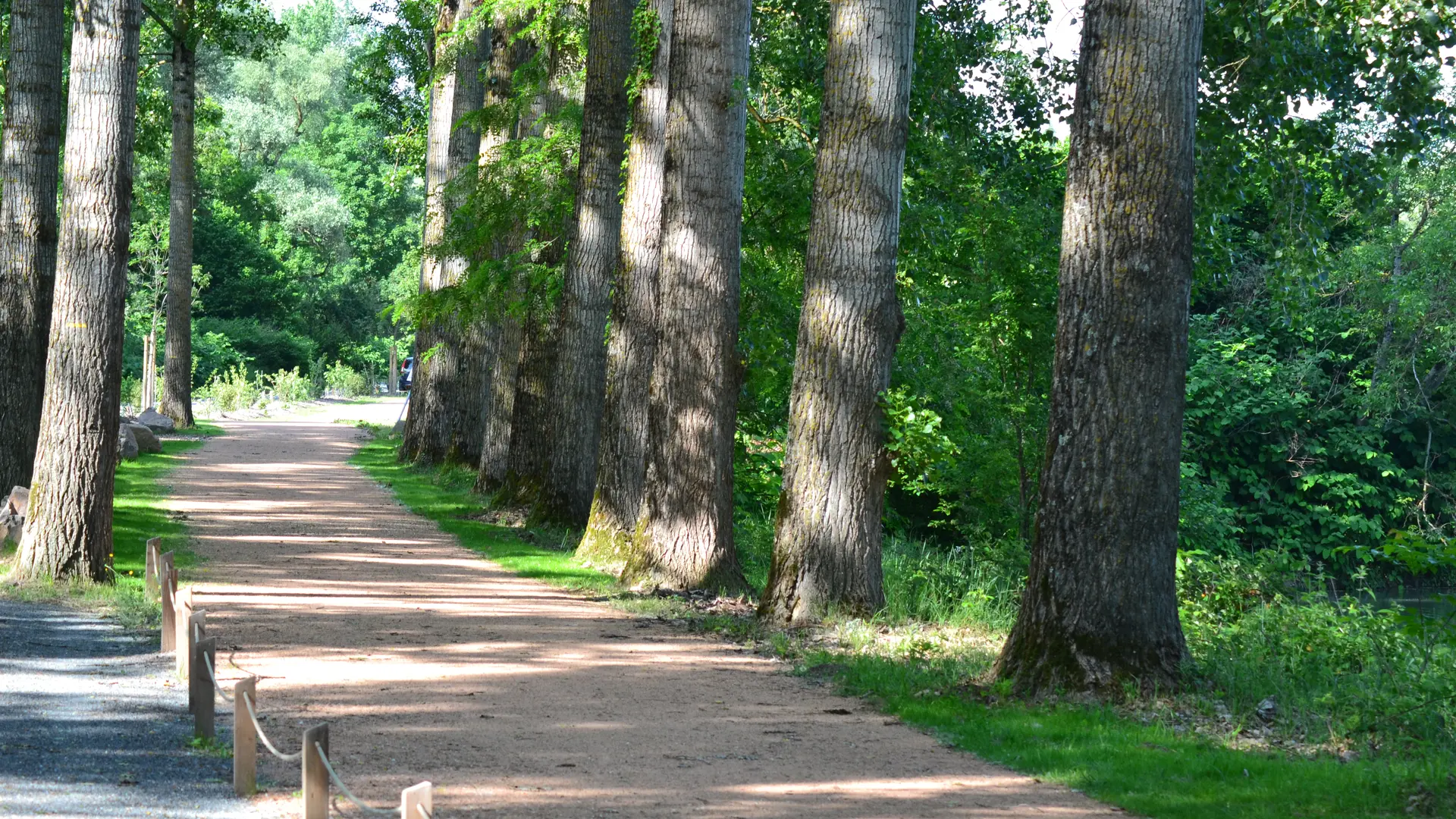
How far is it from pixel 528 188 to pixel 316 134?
63010 mm

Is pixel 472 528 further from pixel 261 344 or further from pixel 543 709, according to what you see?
pixel 261 344

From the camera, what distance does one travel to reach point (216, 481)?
2275 centimetres

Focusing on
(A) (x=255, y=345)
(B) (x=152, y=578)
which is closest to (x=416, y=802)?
(B) (x=152, y=578)

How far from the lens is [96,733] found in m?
7.43

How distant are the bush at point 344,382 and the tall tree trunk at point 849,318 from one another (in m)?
54.5

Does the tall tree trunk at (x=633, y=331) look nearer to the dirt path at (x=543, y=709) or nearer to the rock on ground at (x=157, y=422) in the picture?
the dirt path at (x=543, y=709)

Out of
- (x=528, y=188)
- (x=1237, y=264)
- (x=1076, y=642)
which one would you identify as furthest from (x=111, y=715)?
(x=1237, y=264)

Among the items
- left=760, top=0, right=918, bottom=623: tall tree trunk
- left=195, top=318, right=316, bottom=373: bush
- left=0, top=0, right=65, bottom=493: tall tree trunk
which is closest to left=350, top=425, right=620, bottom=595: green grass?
left=760, top=0, right=918, bottom=623: tall tree trunk

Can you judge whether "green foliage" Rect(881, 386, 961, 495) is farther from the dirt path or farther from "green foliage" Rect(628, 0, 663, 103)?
"green foliage" Rect(628, 0, 663, 103)

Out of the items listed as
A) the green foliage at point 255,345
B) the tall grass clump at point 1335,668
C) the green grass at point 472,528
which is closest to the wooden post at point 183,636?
the green grass at point 472,528

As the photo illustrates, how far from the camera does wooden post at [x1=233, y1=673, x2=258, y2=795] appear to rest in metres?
6.05

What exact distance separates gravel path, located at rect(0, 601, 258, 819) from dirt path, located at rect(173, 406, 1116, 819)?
464 millimetres

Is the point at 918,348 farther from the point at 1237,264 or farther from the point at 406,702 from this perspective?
the point at 1237,264

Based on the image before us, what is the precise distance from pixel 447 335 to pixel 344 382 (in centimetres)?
3917
